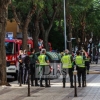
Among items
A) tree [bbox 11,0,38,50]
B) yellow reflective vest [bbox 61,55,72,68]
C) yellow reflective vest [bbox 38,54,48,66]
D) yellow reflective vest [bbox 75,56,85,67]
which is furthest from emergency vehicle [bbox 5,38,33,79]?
yellow reflective vest [bbox 75,56,85,67]

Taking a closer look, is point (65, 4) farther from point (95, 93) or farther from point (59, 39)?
point (95, 93)

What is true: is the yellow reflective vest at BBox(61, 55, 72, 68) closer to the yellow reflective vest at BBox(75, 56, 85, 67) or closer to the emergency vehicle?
the yellow reflective vest at BBox(75, 56, 85, 67)

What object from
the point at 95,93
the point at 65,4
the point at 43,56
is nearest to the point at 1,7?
the point at 43,56

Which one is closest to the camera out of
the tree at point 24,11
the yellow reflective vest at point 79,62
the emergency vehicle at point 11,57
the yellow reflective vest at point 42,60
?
the yellow reflective vest at point 79,62

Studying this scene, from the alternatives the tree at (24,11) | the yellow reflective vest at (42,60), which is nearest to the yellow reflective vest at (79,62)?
the yellow reflective vest at (42,60)

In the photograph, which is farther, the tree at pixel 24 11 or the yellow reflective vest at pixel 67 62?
the tree at pixel 24 11

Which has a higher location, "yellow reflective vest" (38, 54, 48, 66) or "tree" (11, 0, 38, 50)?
"tree" (11, 0, 38, 50)

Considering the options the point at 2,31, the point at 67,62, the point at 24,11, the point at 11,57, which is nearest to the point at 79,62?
the point at 67,62

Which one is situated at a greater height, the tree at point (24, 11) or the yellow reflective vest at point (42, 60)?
the tree at point (24, 11)

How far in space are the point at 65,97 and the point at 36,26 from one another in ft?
66.7

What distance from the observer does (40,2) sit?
30500 millimetres

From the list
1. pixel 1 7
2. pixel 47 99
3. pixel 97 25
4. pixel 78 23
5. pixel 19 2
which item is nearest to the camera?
pixel 47 99

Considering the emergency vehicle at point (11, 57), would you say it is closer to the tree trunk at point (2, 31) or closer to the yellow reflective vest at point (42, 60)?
the tree trunk at point (2, 31)

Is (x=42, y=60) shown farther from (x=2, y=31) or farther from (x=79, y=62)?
(x=2, y=31)
